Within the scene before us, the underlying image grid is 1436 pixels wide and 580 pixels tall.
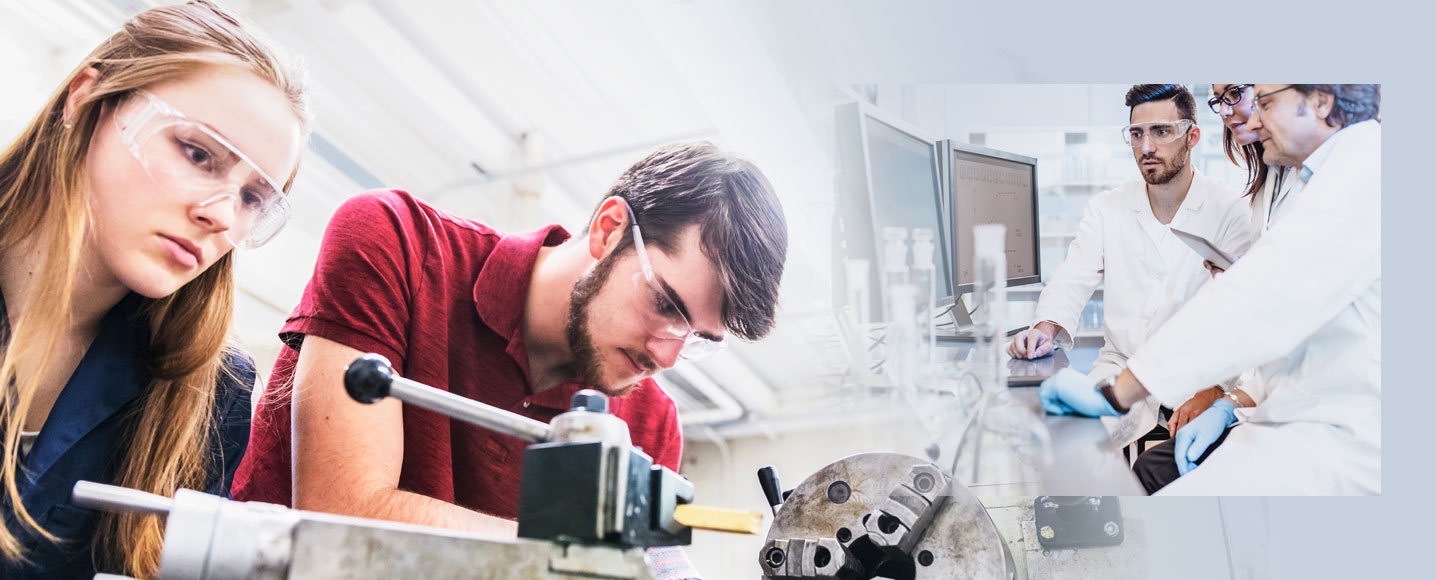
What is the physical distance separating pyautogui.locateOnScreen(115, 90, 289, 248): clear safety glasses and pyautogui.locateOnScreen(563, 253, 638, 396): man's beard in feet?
1.74

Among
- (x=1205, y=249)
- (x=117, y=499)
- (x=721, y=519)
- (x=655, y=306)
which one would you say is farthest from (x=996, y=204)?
(x=117, y=499)

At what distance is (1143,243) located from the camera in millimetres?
1934

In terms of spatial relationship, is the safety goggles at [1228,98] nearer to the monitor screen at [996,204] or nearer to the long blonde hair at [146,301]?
the monitor screen at [996,204]

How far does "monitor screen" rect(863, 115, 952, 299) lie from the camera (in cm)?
200

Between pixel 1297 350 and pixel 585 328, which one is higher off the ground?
pixel 585 328

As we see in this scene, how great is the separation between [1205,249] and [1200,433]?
1.20 ft

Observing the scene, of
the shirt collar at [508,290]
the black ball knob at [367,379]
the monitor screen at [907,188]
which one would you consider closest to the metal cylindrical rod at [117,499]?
the black ball knob at [367,379]

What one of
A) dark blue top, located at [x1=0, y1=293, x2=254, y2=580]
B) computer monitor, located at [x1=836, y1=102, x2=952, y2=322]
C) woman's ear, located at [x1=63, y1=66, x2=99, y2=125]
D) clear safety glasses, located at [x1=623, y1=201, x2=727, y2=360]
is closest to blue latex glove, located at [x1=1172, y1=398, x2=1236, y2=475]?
computer monitor, located at [x1=836, y1=102, x2=952, y2=322]

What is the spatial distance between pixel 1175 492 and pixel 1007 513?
34 centimetres

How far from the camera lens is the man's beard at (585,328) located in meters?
1.58

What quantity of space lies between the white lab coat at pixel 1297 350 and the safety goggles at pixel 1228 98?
22cm

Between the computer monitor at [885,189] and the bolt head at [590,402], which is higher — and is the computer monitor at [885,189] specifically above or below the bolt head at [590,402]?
above

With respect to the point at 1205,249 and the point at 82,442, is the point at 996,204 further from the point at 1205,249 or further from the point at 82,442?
the point at 82,442

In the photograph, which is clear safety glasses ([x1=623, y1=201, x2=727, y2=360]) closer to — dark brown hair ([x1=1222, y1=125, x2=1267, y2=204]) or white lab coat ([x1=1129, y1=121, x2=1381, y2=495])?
white lab coat ([x1=1129, y1=121, x2=1381, y2=495])
